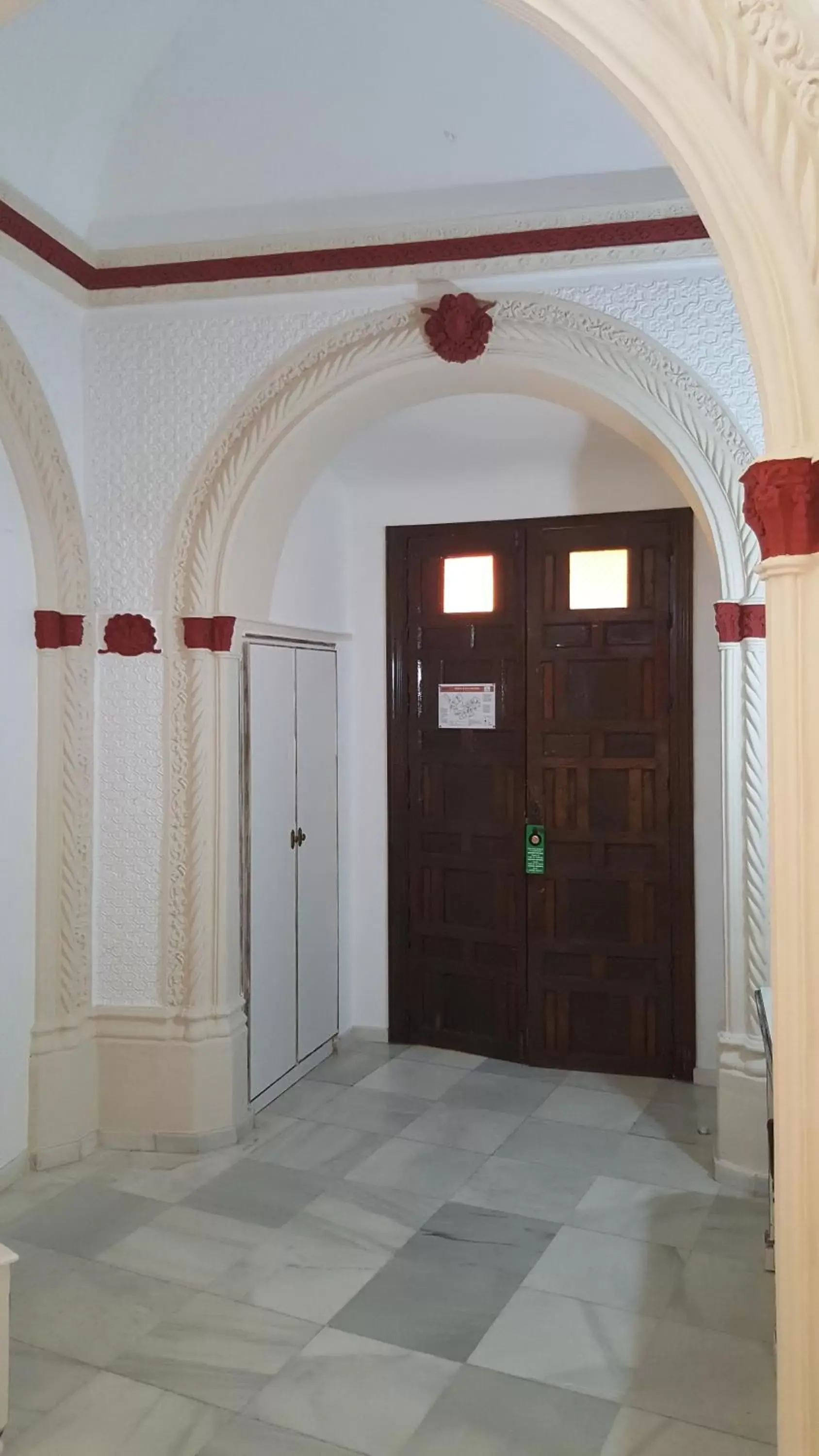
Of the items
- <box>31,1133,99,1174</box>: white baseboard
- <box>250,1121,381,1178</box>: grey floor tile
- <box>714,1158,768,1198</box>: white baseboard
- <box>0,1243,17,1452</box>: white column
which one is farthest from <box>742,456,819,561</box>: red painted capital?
<box>31,1133,99,1174</box>: white baseboard

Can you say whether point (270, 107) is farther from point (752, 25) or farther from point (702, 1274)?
point (702, 1274)

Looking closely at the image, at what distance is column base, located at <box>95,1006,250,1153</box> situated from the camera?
A: 4.19m

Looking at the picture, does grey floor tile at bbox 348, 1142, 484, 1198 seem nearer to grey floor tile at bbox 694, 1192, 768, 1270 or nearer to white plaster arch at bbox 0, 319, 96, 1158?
grey floor tile at bbox 694, 1192, 768, 1270

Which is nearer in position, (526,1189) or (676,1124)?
(526,1189)

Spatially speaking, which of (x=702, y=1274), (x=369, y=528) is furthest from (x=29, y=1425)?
(x=369, y=528)

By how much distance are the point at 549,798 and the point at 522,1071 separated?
4.15 ft

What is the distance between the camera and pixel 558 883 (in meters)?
5.16

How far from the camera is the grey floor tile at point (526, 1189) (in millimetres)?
3738

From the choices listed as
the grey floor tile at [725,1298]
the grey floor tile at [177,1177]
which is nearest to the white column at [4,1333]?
the grey floor tile at [177,1177]

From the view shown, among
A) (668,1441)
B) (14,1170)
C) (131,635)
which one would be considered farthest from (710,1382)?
(131,635)

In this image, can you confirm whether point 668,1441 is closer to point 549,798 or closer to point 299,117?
point 549,798

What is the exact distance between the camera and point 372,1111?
4621 millimetres

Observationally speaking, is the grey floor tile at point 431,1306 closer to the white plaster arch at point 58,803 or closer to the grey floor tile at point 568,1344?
the grey floor tile at point 568,1344

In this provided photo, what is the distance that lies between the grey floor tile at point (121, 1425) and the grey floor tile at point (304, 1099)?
5.82 ft
